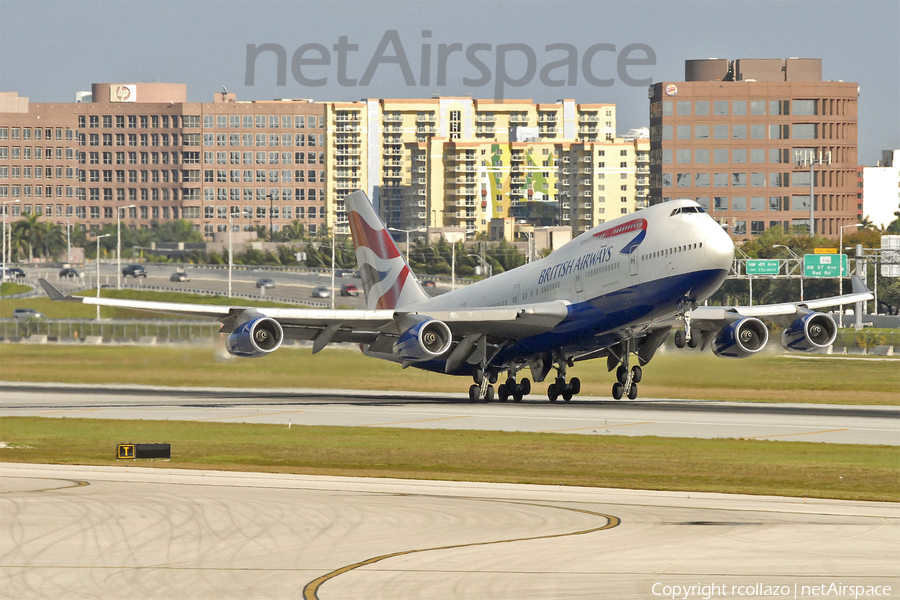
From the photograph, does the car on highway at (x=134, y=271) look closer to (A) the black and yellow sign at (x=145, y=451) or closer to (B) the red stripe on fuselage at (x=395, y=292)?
(B) the red stripe on fuselage at (x=395, y=292)

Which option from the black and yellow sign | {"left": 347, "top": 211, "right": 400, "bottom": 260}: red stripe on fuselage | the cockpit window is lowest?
the black and yellow sign

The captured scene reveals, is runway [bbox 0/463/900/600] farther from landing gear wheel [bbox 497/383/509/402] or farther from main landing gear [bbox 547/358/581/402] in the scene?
landing gear wheel [bbox 497/383/509/402]

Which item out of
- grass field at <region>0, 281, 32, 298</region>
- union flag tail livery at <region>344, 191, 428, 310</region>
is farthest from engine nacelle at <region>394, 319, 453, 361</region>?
grass field at <region>0, 281, 32, 298</region>

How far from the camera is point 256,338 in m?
52.9

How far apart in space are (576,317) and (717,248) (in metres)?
7.50

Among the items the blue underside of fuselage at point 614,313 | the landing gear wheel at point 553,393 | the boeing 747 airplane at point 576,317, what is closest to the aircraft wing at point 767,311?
the boeing 747 airplane at point 576,317

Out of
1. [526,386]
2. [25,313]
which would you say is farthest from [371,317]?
[25,313]

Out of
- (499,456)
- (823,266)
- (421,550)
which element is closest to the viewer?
(421,550)

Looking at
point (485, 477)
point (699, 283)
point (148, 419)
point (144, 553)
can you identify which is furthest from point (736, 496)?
point (148, 419)

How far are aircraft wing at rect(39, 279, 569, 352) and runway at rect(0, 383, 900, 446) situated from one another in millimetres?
3614

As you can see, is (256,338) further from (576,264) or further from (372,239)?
(372,239)

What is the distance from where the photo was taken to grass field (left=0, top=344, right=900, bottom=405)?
200ft

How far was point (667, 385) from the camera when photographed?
60719 millimetres

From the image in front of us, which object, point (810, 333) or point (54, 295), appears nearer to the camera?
point (54, 295)
